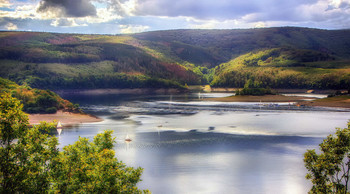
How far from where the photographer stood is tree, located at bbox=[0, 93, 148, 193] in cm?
1806

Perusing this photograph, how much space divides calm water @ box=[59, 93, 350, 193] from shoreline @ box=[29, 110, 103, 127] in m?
4.72

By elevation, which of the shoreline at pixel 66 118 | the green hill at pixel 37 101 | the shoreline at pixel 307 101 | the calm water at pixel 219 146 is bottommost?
the calm water at pixel 219 146

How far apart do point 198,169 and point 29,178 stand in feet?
96.6

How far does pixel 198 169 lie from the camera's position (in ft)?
148

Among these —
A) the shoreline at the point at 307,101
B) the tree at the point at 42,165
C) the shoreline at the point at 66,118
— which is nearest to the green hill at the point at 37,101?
the shoreline at the point at 66,118

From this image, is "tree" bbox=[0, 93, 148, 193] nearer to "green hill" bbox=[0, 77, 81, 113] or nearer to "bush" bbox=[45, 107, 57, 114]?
"bush" bbox=[45, 107, 57, 114]

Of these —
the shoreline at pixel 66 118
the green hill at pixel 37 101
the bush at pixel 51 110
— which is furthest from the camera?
the bush at pixel 51 110

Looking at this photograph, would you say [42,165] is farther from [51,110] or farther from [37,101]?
[37,101]

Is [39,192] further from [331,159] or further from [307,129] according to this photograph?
[307,129]

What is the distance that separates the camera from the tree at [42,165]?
18.1 meters

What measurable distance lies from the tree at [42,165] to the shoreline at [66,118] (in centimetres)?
6483

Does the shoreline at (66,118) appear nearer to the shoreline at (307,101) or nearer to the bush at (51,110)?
the bush at (51,110)

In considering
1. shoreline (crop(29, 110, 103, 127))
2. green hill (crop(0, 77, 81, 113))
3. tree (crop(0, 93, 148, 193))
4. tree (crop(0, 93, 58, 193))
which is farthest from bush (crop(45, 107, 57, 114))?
tree (crop(0, 93, 58, 193))

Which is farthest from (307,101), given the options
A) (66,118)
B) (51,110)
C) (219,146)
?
(51,110)
